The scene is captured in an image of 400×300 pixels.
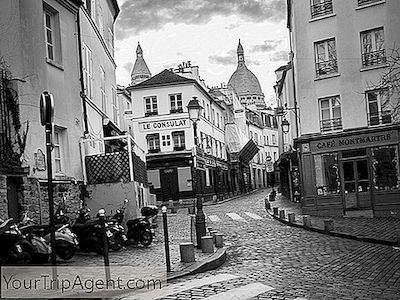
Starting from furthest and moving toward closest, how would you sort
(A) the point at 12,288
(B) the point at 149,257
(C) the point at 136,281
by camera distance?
(B) the point at 149,257 < (C) the point at 136,281 < (A) the point at 12,288

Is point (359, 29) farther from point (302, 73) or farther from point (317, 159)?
point (317, 159)

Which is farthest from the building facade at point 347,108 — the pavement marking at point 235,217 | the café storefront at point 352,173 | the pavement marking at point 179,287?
the pavement marking at point 179,287

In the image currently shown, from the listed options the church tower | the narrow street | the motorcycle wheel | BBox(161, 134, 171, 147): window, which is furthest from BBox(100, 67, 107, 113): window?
the church tower

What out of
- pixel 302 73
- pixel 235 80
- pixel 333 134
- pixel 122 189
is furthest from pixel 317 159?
pixel 235 80

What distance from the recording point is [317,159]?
27.2 meters

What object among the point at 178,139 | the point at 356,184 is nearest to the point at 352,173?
the point at 356,184

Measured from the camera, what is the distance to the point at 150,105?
152 ft

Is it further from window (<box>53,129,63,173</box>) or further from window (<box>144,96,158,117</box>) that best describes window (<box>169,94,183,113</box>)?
window (<box>53,129,63,173</box>)

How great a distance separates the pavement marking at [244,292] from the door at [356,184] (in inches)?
685

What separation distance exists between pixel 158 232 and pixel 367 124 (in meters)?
11.5

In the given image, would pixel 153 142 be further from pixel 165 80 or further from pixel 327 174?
pixel 327 174

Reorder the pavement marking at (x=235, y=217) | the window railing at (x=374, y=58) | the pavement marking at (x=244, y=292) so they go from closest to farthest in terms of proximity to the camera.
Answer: the pavement marking at (x=244, y=292) < the window railing at (x=374, y=58) < the pavement marking at (x=235, y=217)

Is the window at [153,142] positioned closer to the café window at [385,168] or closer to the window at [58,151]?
the café window at [385,168]

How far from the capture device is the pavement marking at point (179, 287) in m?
8.82
